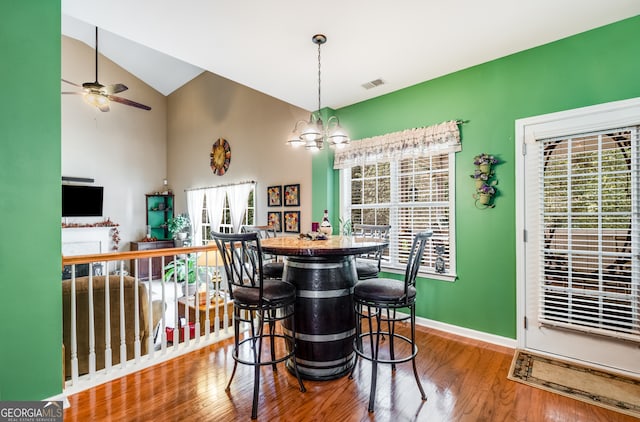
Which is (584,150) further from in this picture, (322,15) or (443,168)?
(322,15)

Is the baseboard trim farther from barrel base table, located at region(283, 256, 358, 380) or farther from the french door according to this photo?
barrel base table, located at region(283, 256, 358, 380)

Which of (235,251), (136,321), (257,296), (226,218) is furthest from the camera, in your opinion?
(226,218)

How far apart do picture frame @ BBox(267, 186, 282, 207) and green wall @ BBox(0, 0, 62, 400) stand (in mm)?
3326

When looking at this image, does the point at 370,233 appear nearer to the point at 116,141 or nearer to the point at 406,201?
the point at 406,201

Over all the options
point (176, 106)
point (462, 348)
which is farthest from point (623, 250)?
point (176, 106)

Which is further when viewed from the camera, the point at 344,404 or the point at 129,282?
the point at 129,282

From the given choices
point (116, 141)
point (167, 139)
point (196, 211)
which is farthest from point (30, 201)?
point (167, 139)

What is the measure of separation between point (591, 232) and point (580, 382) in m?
1.16

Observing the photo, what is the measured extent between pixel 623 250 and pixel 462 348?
4.95 ft

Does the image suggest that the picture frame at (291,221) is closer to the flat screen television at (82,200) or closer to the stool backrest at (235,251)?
the stool backrest at (235,251)

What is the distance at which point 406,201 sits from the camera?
3.68 m

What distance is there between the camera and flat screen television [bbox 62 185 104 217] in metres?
6.55

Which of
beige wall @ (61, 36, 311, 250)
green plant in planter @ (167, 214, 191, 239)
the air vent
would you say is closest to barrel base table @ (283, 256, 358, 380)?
the air vent

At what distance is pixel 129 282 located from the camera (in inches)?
101
